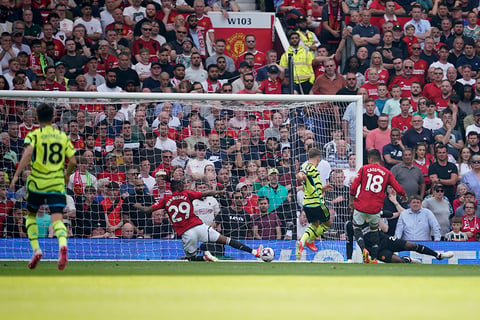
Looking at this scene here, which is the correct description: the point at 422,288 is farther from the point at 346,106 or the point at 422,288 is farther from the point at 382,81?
the point at 382,81

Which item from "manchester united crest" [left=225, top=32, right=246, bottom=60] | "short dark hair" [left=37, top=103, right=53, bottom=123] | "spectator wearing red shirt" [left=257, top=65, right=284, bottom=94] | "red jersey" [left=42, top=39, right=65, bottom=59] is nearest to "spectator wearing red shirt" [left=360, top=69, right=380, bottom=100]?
"spectator wearing red shirt" [left=257, top=65, right=284, bottom=94]

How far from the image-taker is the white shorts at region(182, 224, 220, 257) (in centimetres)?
1384

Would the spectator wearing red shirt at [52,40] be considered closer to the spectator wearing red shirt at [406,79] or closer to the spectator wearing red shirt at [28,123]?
the spectator wearing red shirt at [28,123]

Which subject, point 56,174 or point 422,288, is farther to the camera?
point 56,174

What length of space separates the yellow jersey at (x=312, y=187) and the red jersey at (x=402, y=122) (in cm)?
340

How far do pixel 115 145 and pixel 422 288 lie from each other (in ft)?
23.7

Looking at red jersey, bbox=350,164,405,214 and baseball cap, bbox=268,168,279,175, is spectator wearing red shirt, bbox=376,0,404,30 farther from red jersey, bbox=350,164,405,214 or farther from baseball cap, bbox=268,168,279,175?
red jersey, bbox=350,164,405,214

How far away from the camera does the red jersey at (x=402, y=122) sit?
56.7 feet

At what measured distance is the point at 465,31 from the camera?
774 inches

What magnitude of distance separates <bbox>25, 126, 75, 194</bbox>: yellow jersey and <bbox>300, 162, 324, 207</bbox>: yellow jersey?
15.8 ft

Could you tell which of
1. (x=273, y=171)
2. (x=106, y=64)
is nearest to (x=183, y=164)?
(x=273, y=171)

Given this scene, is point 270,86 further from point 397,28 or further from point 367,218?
point 367,218

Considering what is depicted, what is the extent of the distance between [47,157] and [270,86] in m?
7.58

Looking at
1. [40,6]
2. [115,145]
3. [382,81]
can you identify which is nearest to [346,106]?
[382,81]
